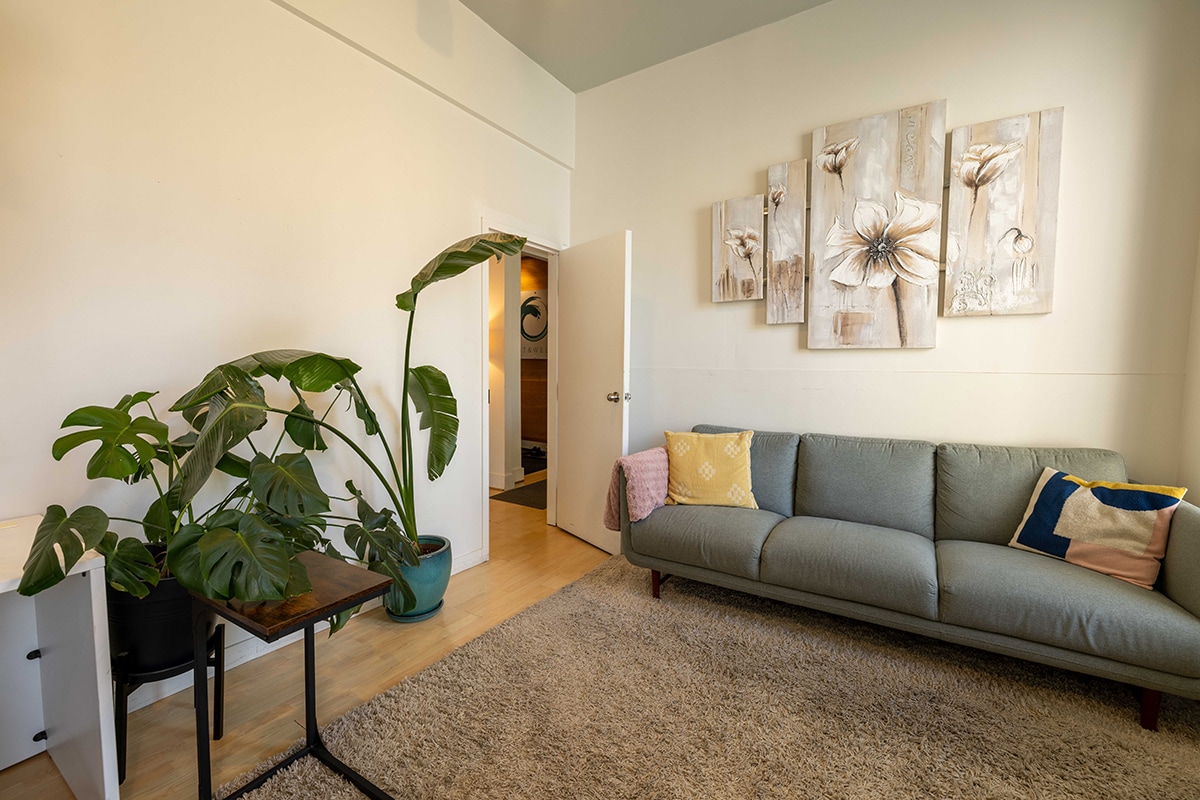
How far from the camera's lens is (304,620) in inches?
46.4

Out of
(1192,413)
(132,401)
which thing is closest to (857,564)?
(1192,413)

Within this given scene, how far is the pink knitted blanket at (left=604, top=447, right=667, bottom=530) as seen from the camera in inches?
101

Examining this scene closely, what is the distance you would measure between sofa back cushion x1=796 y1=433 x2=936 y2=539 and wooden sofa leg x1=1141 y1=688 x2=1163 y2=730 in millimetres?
808

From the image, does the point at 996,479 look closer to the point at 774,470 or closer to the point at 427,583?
the point at 774,470

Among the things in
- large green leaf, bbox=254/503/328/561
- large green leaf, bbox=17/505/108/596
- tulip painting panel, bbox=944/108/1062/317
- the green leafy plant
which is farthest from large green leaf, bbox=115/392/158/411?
tulip painting panel, bbox=944/108/1062/317

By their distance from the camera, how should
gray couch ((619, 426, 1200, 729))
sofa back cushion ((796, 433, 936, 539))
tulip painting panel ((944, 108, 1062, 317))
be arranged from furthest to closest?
sofa back cushion ((796, 433, 936, 539)) → tulip painting panel ((944, 108, 1062, 317)) → gray couch ((619, 426, 1200, 729))

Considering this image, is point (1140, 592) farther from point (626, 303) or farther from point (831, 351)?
point (626, 303)

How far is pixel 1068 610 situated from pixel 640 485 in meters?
1.63

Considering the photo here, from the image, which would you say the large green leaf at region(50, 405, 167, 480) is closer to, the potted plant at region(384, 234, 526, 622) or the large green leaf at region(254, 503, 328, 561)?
the large green leaf at region(254, 503, 328, 561)

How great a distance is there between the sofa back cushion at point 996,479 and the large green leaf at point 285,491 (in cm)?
252

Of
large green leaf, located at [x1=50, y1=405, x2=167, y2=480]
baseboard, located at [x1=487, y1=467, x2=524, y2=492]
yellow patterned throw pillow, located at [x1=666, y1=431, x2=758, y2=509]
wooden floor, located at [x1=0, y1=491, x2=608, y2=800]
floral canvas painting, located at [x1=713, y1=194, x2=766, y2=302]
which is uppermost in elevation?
floral canvas painting, located at [x1=713, y1=194, x2=766, y2=302]

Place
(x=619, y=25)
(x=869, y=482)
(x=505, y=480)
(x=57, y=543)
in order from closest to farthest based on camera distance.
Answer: (x=57, y=543) < (x=869, y=482) < (x=619, y=25) < (x=505, y=480)

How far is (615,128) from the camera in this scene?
3.52m

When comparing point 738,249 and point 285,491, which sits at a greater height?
point 738,249
